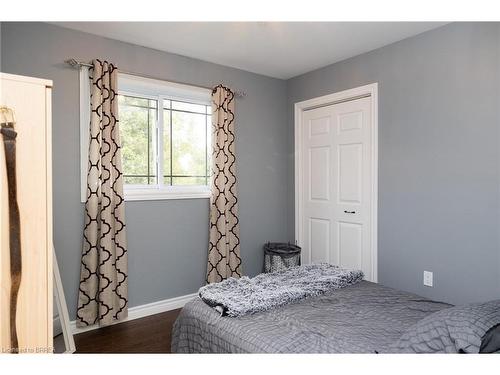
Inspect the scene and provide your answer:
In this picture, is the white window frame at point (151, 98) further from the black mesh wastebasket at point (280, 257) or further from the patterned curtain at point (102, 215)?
the black mesh wastebasket at point (280, 257)

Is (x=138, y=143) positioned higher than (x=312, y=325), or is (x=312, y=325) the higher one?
(x=138, y=143)

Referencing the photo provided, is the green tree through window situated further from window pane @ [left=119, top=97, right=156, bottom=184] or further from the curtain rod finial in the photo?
the curtain rod finial

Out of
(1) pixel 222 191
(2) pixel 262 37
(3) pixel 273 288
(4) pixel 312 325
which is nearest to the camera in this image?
(4) pixel 312 325

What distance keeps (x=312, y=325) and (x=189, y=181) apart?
2196mm

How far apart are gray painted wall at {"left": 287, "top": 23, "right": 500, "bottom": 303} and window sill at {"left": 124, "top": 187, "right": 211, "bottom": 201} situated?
1758mm

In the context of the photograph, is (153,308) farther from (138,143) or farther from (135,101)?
(135,101)

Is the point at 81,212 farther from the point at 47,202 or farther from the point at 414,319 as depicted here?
the point at 414,319

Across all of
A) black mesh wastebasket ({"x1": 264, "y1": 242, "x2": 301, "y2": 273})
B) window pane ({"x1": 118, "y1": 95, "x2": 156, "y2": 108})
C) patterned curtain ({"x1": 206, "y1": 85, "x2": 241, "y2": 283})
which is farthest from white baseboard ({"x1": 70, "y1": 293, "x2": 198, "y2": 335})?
window pane ({"x1": 118, "y1": 95, "x2": 156, "y2": 108})

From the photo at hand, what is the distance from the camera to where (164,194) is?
3.35 m

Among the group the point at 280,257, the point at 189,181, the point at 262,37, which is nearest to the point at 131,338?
the point at 189,181

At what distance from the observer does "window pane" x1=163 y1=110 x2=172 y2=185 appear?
11.4ft

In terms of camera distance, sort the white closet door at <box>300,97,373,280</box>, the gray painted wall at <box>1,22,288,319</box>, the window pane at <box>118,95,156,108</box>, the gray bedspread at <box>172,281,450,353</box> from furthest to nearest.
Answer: the white closet door at <box>300,97,373,280</box>, the window pane at <box>118,95,156,108</box>, the gray painted wall at <box>1,22,288,319</box>, the gray bedspread at <box>172,281,450,353</box>

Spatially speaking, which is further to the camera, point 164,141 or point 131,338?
point 164,141

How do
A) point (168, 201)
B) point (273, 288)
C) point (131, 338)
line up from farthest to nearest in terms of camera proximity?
1. point (168, 201)
2. point (131, 338)
3. point (273, 288)
